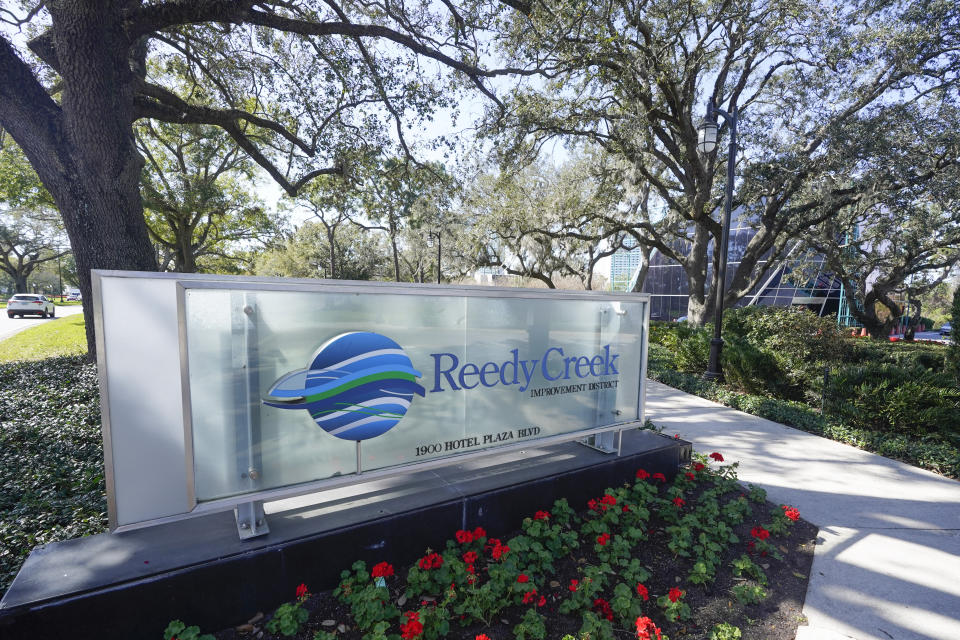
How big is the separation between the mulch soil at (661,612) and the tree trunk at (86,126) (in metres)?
5.66

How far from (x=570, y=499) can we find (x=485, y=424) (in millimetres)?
1057

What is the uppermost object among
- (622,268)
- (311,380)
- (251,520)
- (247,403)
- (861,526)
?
(622,268)

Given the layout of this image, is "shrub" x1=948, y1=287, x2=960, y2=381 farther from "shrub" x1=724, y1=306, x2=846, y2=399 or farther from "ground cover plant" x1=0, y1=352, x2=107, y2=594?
"ground cover plant" x1=0, y1=352, x2=107, y2=594

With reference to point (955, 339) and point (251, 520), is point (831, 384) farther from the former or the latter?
point (251, 520)

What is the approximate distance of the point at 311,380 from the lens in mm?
2795

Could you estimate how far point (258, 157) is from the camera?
409 inches

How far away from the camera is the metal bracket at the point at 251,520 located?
264cm

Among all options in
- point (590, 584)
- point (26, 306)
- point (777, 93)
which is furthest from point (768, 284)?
point (26, 306)

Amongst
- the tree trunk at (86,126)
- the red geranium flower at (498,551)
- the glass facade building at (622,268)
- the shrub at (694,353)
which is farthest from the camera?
the glass facade building at (622,268)

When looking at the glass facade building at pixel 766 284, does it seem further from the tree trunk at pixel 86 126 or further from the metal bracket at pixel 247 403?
the metal bracket at pixel 247 403

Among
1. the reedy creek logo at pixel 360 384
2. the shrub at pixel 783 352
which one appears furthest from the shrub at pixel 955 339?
the reedy creek logo at pixel 360 384

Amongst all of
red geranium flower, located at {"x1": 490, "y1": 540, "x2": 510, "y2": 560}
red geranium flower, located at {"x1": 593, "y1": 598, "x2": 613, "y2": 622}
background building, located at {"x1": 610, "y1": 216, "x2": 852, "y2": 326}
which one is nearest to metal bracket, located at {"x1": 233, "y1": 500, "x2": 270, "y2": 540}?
red geranium flower, located at {"x1": 490, "y1": 540, "x2": 510, "y2": 560}

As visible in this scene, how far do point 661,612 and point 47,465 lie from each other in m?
5.51

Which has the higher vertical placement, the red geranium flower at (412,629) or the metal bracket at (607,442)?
the metal bracket at (607,442)
